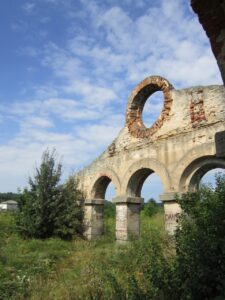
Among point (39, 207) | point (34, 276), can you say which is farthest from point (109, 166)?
point (34, 276)

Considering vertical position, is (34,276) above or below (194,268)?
below

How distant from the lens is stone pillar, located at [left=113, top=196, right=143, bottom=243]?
40.6 feet

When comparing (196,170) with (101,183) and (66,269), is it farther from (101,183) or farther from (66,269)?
(101,183)

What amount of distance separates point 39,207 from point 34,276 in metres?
5.78

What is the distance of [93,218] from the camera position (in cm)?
1451

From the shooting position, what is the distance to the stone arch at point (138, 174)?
453 inches

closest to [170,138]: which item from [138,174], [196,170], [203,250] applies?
[196,170]

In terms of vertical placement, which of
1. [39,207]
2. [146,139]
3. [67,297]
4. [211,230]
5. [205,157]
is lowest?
[67,297]

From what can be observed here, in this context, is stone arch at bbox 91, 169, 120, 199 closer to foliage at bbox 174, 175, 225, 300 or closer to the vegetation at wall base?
the vegetation at wall base

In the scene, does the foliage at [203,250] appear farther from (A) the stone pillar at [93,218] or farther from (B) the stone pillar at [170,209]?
(A) the stone pillar at [93,218]

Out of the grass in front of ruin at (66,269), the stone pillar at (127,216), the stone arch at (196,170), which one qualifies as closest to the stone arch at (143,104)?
the stone arch at (196,170)

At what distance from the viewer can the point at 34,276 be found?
824 centimetres

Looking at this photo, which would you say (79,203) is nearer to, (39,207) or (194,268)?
(39,207)

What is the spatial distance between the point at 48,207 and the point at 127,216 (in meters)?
3.51
